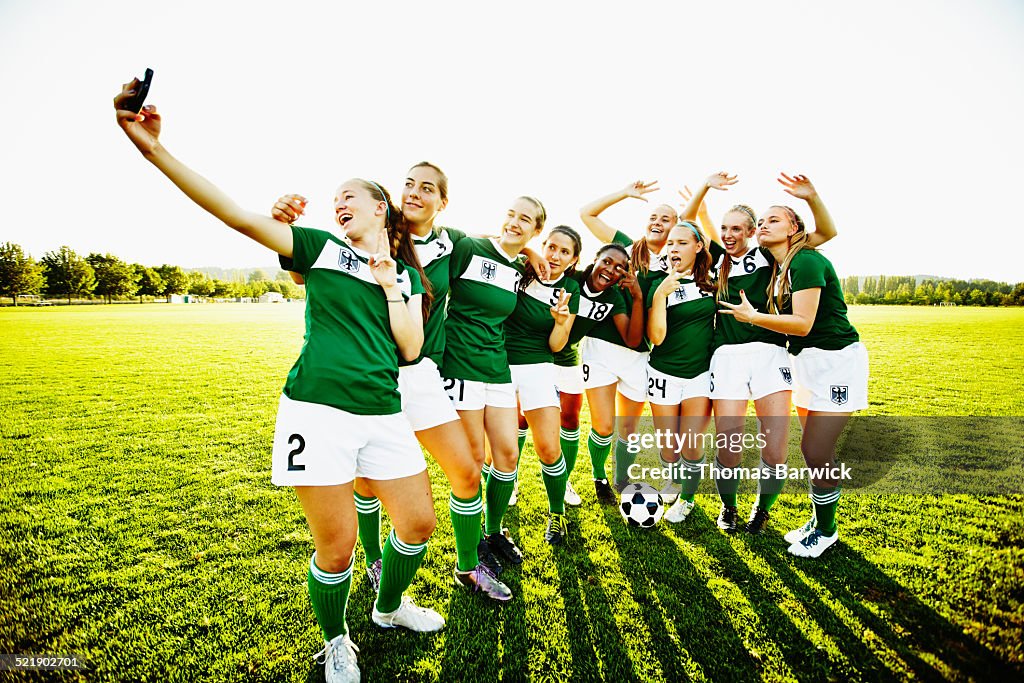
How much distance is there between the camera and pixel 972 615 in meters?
3.21

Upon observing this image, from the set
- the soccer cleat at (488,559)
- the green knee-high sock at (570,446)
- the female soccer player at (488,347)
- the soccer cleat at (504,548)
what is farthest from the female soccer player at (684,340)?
the soccer cleat at (488,559)

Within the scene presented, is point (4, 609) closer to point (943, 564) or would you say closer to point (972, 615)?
point (972, 615)

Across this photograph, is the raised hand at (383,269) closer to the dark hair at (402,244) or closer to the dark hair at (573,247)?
the dark hair at (402,244)

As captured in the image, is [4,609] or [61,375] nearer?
[4,609]

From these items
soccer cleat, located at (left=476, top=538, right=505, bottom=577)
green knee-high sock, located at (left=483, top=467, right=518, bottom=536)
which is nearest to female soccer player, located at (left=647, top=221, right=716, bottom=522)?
green knee-high sock, located at (left=483, top=467, right=518, bottom=536)

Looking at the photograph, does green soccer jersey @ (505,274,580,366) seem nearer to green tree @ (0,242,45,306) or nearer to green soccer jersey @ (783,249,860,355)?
green soccer jersey @ (783,249,860,355)

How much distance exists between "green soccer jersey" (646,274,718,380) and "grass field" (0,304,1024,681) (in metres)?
1.44

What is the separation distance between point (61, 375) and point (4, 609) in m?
12.0

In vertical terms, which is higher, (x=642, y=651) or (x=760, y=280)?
(x=760, y=280)

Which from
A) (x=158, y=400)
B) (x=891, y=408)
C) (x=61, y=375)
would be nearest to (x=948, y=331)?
(x=891, y=408)

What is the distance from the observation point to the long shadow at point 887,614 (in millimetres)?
2793

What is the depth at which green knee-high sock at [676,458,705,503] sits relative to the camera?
15.1ft

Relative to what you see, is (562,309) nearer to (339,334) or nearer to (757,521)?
(339,334)

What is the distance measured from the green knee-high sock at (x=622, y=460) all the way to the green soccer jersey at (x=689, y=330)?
1098 millimetres
